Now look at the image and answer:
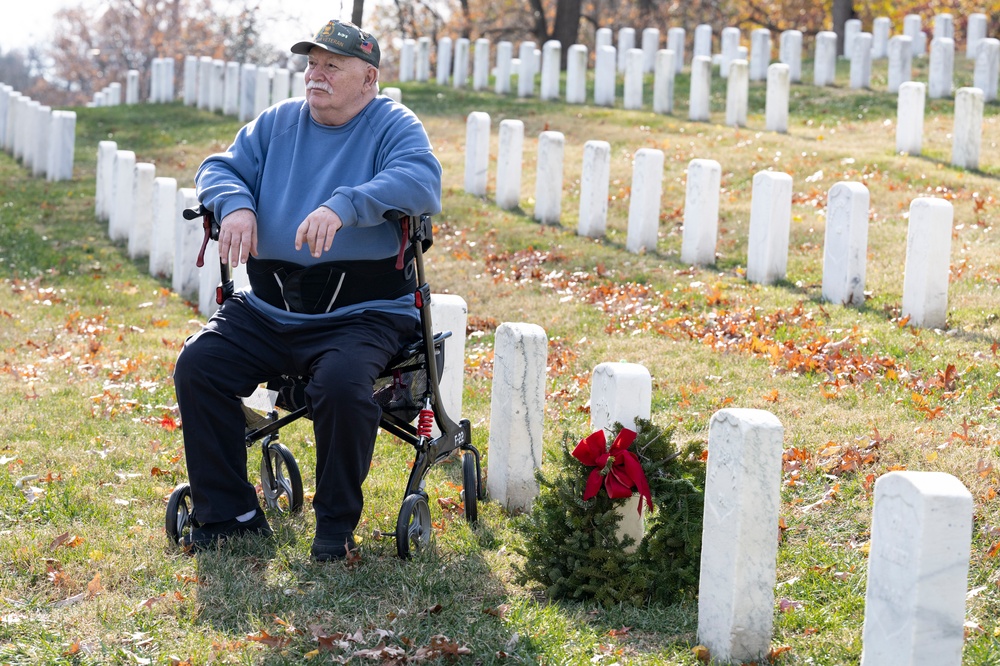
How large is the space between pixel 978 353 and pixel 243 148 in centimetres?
398

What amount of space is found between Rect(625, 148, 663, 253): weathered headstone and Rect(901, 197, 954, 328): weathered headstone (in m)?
2.89

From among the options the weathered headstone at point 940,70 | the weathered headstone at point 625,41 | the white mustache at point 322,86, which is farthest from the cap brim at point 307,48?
the weathered headstone at point 625,41

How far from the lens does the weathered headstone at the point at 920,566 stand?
9.27 feet

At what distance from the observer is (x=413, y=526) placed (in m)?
4.44

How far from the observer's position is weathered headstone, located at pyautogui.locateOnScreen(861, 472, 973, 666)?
2824mm

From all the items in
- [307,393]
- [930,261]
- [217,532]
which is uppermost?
[930,261]

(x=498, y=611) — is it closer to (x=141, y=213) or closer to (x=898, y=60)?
(x=141, y=213)

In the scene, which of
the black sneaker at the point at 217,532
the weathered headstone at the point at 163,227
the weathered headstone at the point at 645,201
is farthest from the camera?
the weathered headstone at the point at 163,227

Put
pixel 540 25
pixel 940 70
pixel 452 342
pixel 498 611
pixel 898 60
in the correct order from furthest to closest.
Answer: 1. pixel 540 25
2. pixel 898 60
3. pixel 940 70
4. pixel 452 342
5. pixel 498 611

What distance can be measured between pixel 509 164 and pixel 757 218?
142 inches

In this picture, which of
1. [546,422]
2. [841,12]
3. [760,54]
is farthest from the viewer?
[841,12]

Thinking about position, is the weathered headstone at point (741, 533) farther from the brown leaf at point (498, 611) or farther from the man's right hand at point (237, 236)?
the man's right hand at point (237, 236)

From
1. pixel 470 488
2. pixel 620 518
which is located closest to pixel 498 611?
pixel 620 518

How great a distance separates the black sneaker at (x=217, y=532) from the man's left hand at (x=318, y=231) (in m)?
1.08
